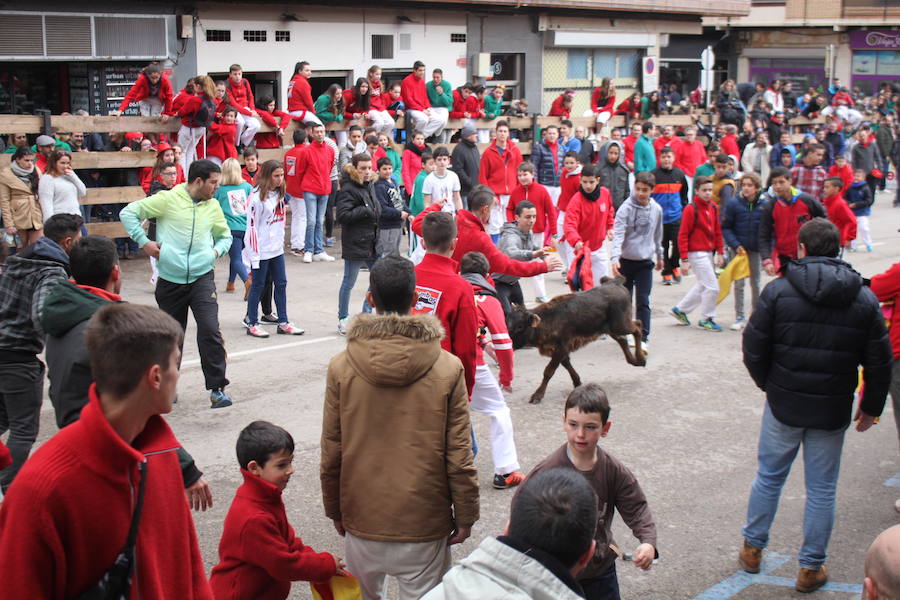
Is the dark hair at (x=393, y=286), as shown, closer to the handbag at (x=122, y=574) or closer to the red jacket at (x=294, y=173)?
the handbag at (x=122, y=574)

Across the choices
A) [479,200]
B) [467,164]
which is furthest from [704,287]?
[467,164]

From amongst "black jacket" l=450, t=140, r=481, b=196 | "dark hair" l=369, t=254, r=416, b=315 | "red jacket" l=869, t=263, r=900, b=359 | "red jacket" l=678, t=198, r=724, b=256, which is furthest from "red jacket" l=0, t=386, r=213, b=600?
"black jacket" l=450, t=140, r=481, b=196

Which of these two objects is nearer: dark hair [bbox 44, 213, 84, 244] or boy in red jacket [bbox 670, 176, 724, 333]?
dark hair [bbox 44, 213, 84, 244]

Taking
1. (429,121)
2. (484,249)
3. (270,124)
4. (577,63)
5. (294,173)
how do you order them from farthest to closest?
1. (577,63)
2. (429,121)
3. (270,124)
4. (294,173)
5. (484,249)

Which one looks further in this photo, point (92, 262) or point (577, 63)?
point (577, 63)

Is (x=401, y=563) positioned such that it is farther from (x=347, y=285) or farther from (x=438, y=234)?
(x=347, y=285)

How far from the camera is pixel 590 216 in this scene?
1150 cm

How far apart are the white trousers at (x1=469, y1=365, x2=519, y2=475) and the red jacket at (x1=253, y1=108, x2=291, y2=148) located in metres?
10.3

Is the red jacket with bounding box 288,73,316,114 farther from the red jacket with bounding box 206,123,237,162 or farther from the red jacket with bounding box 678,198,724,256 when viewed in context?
the red jacket with bounding box 678,198,724,256

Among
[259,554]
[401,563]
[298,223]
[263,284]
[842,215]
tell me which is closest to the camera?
[259,554]

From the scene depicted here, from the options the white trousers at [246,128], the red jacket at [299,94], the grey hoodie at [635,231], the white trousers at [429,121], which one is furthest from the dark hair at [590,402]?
the white trousers at [429,121]

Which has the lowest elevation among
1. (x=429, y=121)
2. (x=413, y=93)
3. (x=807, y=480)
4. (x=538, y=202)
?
(x=807, y=480)

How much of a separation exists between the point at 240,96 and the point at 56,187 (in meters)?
4.34

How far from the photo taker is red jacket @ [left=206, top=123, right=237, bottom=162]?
1523 centimetres
